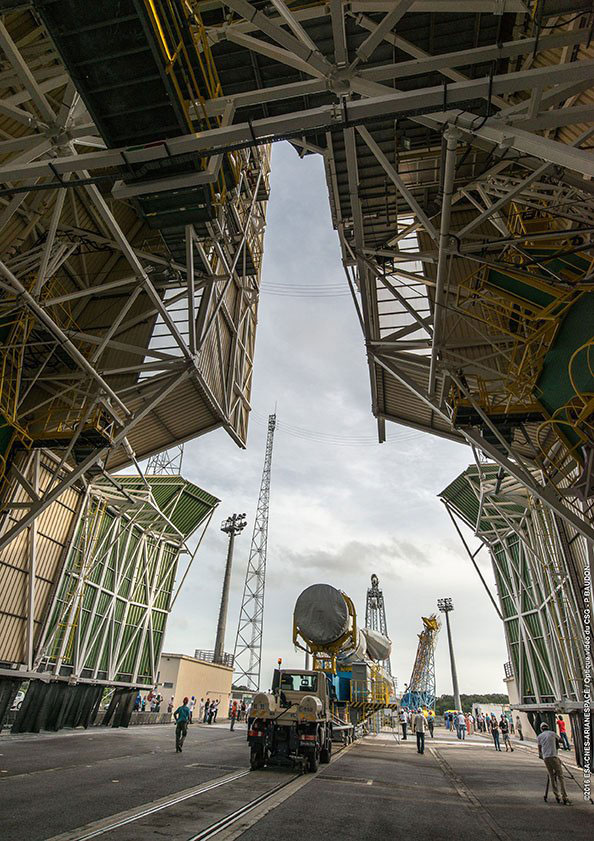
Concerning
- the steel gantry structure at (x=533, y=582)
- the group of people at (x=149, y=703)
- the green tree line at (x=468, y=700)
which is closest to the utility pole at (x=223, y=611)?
the group of people at (x=149, y=703)

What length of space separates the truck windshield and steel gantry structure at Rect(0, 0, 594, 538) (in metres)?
8.16

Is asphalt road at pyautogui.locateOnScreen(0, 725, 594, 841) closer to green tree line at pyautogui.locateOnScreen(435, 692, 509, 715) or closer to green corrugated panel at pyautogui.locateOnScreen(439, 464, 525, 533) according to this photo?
green corrugated panel at pyautogui.locateOnScreen(439, 464, 525, 533)

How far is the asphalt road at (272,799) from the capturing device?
6.73 m

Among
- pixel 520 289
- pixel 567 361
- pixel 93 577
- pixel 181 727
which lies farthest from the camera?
pixel 93 577

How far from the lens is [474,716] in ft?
176

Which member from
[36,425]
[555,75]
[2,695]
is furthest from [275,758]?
[555,75]

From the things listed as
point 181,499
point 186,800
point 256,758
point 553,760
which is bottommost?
point 186,800

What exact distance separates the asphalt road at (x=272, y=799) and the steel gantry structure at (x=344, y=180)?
18.9 feet

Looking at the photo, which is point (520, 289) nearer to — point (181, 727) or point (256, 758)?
point (256, 758)

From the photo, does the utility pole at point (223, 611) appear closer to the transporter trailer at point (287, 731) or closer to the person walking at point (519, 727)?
the person walking at point (519, 727)

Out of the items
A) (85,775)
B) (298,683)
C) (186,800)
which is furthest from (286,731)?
(186,800)

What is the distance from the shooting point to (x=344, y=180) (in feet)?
39.0

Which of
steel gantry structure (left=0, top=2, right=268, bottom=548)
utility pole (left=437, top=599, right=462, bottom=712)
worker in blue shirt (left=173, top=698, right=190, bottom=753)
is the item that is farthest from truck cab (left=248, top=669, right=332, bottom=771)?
utility pole (left=437, top=599, right=462, bottom=712)

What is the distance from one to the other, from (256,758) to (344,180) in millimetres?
14086
